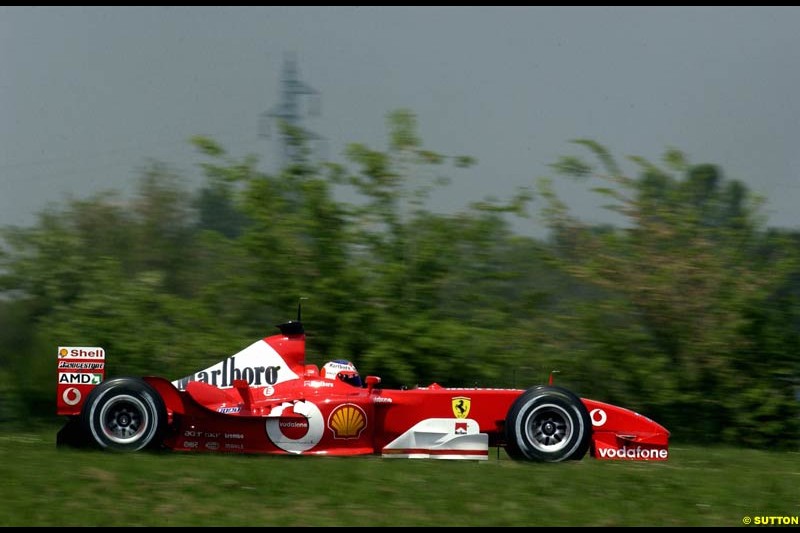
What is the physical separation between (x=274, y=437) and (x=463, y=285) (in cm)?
910

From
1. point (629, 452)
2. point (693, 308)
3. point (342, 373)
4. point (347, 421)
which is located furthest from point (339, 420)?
point (693, 308)

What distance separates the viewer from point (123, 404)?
10289 millimetres

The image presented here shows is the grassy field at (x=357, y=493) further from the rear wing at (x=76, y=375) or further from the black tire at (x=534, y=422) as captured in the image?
the rear wing at (x=76, y=375)

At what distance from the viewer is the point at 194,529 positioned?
723 centimetres

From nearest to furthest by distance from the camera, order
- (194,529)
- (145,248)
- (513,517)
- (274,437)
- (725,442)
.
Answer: (194,529)
(513,517)
(274,437)
(725,442)
(145,248)

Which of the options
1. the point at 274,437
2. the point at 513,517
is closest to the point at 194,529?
the point at 513,517


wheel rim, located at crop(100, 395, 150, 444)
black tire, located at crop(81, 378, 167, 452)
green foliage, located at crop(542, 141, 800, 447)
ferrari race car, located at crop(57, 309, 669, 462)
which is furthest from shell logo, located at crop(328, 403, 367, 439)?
green foliage, located at crop(542, 141, 800, 447)

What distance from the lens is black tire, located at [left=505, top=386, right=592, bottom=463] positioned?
10.4 metres

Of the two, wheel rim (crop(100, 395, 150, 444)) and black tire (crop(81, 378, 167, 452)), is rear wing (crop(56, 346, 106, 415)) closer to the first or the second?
black tire (crop(81, 378, 167, 452))

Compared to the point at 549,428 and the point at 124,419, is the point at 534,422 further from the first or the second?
the point at 124,419

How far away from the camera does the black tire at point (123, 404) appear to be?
10195mm

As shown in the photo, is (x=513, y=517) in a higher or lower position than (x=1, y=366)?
lower

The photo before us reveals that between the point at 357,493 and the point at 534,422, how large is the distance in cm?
272

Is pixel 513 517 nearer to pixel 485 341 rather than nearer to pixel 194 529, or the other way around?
pixel 194 529
